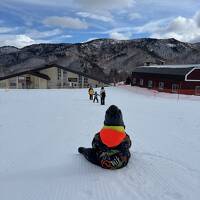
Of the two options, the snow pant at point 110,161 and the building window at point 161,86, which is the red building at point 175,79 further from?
the snow pant at point 110,161

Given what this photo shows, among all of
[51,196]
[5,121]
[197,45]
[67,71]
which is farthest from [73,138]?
[197,45]

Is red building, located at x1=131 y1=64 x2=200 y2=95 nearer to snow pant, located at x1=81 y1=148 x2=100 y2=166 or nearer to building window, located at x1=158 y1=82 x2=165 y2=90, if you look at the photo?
building window, located at x1=158 y1=82 x2=165 y2=90

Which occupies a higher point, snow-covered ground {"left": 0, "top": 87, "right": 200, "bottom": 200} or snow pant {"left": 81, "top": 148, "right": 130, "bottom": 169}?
snow pant {"left": 81, "top": 148, "right": 130, "bottom": 169}

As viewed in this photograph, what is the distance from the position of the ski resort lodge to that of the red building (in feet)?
51.3

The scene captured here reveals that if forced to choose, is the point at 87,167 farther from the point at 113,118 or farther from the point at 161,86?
the point at 161,86

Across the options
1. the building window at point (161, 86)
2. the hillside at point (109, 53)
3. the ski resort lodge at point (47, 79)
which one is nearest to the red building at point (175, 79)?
the building window at point (161, 86)

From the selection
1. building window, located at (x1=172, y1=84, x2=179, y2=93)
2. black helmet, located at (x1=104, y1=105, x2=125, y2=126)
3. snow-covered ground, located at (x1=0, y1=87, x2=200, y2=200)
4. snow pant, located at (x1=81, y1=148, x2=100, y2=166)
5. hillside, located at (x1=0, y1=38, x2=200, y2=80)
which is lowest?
snow-covered ground, located at (x1=0, y1=87, x2=200, y2=200)

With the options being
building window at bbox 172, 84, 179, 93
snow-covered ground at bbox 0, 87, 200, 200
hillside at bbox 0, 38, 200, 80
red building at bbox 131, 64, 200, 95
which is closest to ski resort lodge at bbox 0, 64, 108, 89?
red building at bbox 131, 64, 200, 95

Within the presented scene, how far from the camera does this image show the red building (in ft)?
110

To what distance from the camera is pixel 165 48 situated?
17538 centimetres

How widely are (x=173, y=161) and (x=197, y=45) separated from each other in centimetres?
19102

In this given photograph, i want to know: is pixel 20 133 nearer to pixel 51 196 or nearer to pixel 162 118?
pixel 51 196

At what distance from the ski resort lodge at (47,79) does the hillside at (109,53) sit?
83926 mm

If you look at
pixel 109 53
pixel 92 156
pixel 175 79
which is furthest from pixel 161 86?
pixel 109 53
